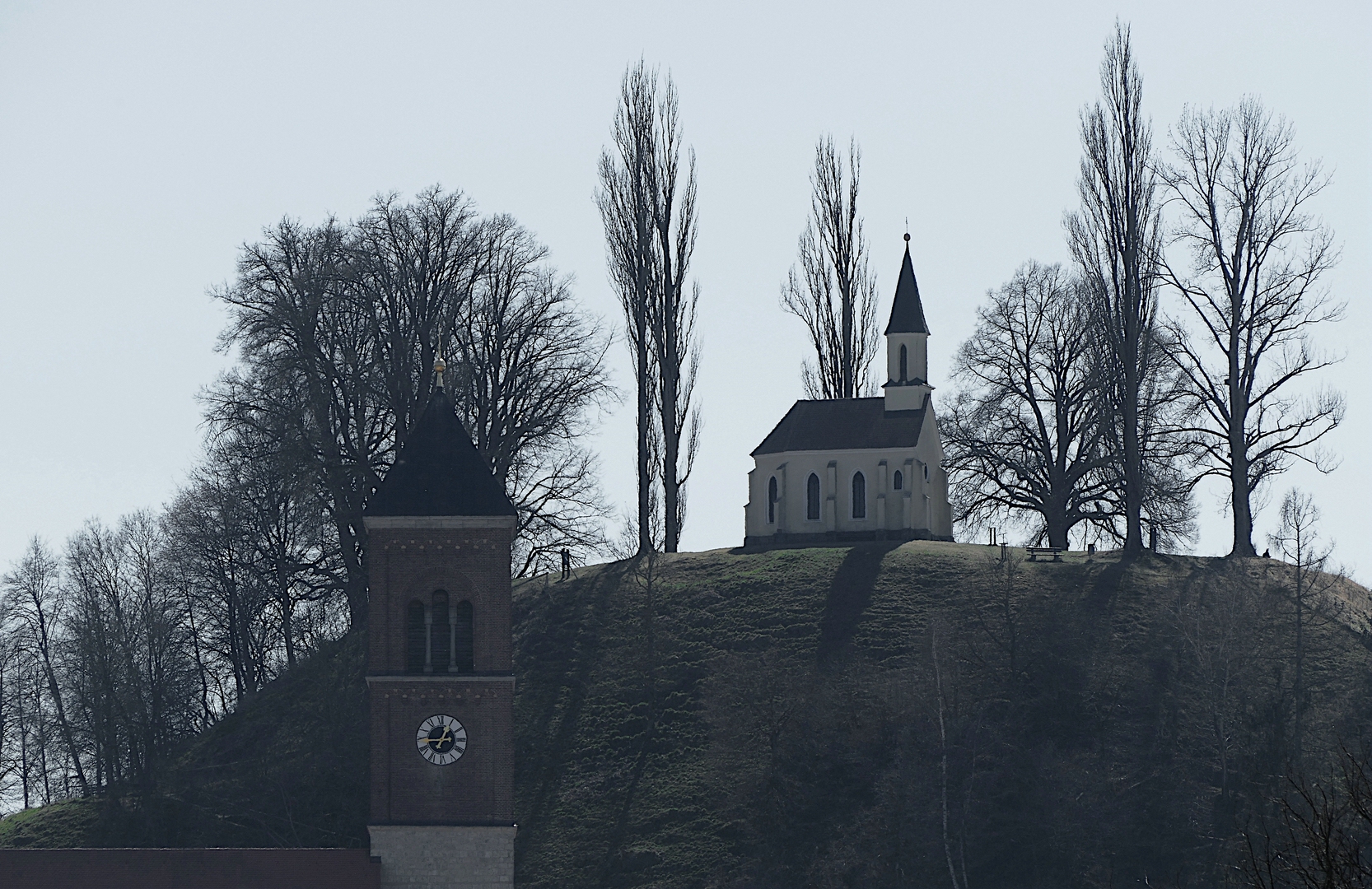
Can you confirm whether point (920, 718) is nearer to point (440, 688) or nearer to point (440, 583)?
point (440, 583)

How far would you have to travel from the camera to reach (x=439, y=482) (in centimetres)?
3878

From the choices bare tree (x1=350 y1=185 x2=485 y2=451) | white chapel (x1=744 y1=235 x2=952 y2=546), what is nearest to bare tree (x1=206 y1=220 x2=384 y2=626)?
bare tree (x1=350 y1=185 x2=485 y2=451)

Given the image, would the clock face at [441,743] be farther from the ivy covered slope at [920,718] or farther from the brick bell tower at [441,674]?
the ivy covered slope at [920,718]

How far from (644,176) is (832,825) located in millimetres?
29458

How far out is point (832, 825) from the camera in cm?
5519

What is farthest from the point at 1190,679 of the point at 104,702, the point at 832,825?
the point at 104,702

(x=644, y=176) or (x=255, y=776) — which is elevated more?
(x=644, y=176)

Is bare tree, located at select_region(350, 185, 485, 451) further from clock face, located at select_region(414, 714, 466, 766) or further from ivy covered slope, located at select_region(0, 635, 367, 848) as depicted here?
clock face, located at select_region(414, 714, 466, 766)

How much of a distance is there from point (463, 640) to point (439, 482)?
3.15 m

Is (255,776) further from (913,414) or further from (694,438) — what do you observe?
(913,414)

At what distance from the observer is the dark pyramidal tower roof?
80875mm

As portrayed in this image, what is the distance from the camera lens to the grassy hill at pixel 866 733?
2130 inches

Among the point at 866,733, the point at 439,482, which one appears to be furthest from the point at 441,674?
the point at 866,733

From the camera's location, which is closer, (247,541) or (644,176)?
(247,541)
